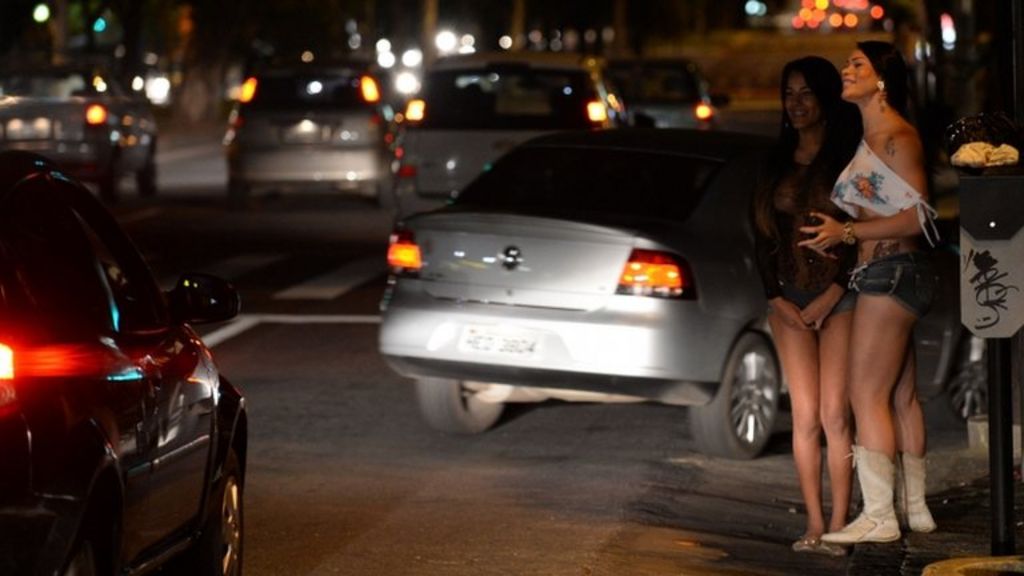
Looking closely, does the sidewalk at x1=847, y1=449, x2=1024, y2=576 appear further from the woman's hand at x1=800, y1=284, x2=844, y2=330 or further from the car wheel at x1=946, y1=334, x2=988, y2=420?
the car wheel at x1=946, y1=334, x2=988, y2=420

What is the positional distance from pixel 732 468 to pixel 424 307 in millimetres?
1571

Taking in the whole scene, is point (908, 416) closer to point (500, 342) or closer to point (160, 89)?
point (500, 342)

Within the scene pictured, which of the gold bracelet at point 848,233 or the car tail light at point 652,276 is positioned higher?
the gold bracelet at point 848,233

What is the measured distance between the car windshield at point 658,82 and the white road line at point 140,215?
7587 mm

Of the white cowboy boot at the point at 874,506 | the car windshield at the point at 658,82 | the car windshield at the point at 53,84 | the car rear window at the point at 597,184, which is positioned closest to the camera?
the white cowboy boot at the point at 874,506

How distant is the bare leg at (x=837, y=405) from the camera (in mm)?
8656

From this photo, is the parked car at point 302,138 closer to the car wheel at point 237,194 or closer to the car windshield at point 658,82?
the car wheel at point 237,194

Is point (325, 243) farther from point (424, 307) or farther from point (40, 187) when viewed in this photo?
point (40, 187)

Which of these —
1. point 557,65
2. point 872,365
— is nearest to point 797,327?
point 872,365

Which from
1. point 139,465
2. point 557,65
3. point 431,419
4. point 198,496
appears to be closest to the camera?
point 139,465

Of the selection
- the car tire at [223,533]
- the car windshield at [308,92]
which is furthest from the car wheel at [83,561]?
the car windshield at [308,92]

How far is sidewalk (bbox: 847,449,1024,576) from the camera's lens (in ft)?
24.9

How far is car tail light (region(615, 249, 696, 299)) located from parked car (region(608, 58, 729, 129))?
19.5m

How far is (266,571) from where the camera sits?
8.34 m
